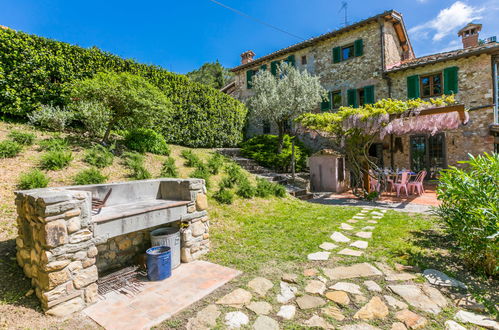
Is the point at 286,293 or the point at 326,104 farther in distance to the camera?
the point at 326,104

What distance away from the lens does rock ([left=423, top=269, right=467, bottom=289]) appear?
2.83m

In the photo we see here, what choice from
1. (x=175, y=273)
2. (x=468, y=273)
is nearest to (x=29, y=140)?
(x=175, y=273)

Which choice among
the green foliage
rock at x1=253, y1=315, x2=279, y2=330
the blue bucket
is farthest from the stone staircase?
the green foliage

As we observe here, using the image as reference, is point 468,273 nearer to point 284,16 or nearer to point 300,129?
point 300,129

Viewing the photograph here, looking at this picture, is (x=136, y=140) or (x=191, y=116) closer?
(x=136, y=140)

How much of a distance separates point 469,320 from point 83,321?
11.9 ft

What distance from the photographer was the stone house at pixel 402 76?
33.4ft

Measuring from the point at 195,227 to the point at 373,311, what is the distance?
100 inches

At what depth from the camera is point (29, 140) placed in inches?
217

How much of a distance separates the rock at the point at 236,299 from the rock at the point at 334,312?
799mm

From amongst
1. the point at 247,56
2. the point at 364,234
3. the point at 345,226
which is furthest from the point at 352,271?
the point at 247,56

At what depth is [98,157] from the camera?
5867 mm

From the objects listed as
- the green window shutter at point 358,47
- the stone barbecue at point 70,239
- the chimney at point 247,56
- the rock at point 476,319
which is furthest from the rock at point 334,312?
the chimney at point 247,56

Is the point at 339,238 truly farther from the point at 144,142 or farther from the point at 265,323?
the point at 144,142
